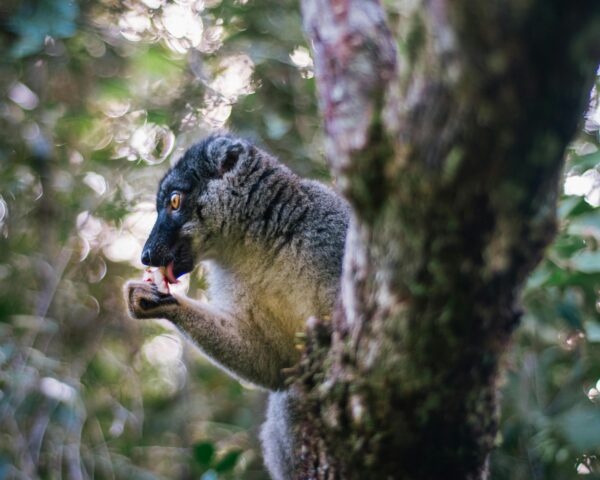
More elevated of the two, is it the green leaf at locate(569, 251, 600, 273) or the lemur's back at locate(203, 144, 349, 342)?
the green leaf at locate(569, 251, 600, 273)

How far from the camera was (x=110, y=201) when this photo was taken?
253 inches

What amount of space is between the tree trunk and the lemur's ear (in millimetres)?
2144

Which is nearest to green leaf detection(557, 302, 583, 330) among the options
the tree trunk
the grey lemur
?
the grey lemur

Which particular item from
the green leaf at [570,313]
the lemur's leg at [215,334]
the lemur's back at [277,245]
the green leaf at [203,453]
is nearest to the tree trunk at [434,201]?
the lemur's back at [277,245]

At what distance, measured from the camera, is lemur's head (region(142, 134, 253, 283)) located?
4207 millimetres

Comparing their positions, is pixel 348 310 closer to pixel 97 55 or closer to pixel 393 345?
pixel 393 345

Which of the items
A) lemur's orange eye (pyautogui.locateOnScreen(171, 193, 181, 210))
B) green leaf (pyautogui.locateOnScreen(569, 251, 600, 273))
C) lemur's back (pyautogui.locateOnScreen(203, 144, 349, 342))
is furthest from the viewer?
lemur's orange eye (pyautogui.locateOnScreen(171, 193, 181, 210))

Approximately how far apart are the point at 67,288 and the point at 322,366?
15.9 ft

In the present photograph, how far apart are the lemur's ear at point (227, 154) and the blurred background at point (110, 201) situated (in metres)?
1.24

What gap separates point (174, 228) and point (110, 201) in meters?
2.38

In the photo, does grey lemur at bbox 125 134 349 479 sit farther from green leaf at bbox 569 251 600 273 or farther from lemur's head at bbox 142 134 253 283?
green leaf at bbox 569 251 600 273

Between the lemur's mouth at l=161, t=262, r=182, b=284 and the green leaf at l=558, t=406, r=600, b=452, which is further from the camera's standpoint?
the lemur's mouth at l=161, t=262, r=182, b=284

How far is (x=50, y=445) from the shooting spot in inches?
220

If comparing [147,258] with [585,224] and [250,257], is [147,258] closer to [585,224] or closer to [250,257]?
[250,257]
